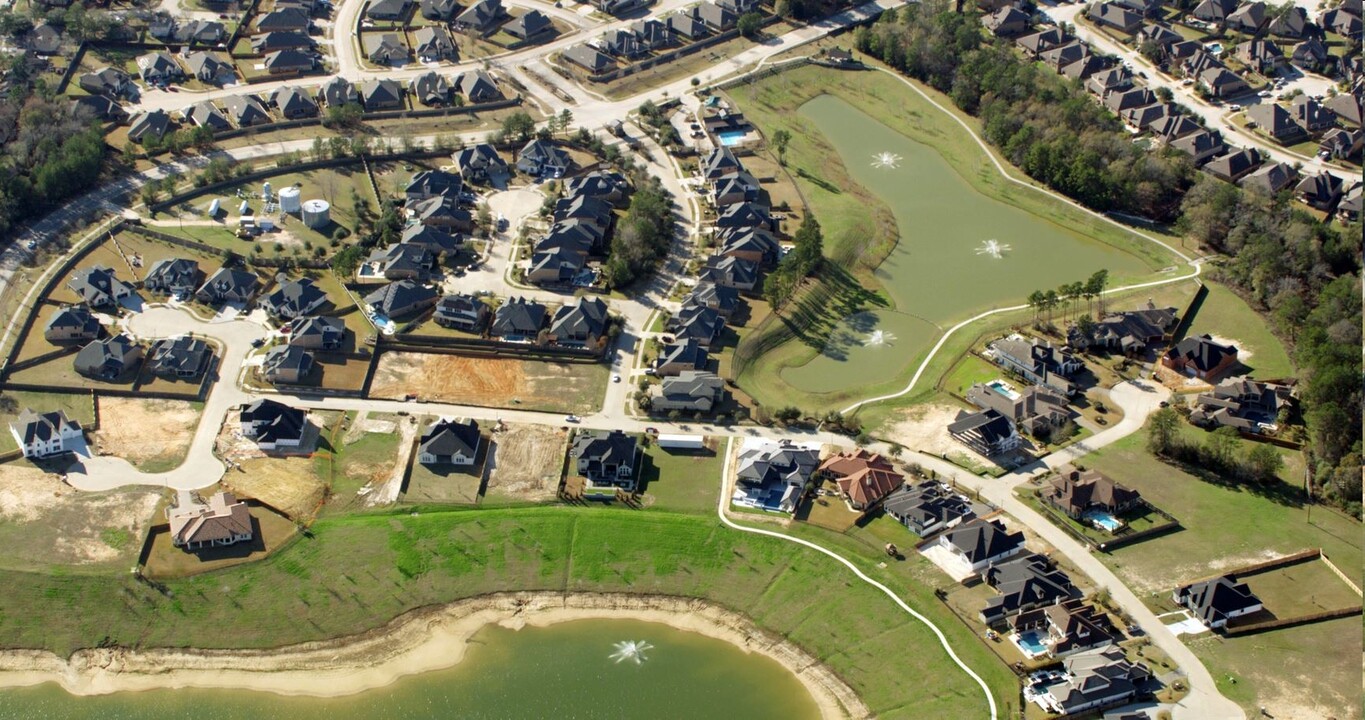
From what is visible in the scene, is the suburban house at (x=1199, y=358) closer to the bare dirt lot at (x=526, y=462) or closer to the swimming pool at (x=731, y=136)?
the bare dirt lot at (x=526, y=462)

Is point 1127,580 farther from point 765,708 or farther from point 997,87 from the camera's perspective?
point 997,87

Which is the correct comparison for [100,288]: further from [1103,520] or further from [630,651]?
[1103,520]

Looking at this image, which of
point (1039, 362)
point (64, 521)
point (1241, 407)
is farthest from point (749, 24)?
point (64, 521)

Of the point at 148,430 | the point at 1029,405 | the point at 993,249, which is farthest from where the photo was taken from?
the point at 993,249

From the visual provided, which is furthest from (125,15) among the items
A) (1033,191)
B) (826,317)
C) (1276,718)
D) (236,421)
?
(1276,718)

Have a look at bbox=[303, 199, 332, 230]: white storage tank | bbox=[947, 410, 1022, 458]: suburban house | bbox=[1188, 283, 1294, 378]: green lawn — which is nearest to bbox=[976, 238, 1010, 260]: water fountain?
bbox=[1188, 283, 1294, 378]: green lawn

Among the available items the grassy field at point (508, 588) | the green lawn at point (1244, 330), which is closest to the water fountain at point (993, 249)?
the green lawn at point (1244, 330)
